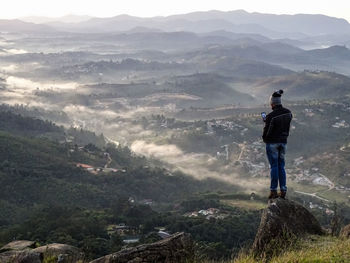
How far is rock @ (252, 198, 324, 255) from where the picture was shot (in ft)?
56.0

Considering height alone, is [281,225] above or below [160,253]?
above

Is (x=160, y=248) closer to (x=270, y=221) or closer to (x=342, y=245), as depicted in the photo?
(x=270, y=221)

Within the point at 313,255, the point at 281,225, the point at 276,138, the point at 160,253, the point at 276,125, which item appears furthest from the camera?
the point at 276,138

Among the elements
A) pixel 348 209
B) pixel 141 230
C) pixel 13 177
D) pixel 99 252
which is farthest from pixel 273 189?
pixel 348 209

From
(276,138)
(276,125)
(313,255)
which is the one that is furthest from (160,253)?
(276,125)

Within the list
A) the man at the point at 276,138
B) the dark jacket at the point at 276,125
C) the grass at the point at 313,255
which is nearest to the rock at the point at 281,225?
the grass at the point at 313,255

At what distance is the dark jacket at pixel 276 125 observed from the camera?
19.6 m

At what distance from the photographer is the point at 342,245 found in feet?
50.0

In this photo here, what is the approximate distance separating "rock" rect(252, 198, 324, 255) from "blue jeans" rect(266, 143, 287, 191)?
3.80 ft

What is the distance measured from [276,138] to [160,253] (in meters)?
7.79

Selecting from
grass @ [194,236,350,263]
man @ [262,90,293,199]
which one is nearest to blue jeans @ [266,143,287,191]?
man @ [262,90,293,199]

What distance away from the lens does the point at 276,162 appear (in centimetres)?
1975

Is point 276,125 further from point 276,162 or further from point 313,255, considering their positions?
point 313,255

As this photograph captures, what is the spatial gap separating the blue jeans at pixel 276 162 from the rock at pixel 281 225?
116 cm
